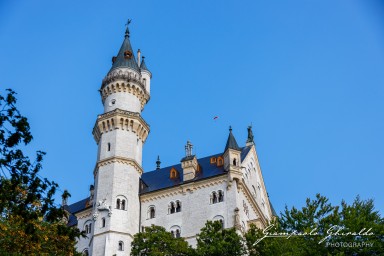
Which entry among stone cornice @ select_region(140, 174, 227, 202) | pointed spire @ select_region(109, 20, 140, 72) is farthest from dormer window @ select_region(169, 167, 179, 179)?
pointed spire @ select_region(109, 20, 140, 72)

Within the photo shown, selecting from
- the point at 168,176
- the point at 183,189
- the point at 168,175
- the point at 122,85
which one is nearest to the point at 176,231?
the point at 183,189

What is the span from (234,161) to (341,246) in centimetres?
2050

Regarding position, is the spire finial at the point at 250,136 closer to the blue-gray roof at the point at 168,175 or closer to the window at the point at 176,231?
the blue-gray roof at the point at 168,175

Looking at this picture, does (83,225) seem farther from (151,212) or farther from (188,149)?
(188,149)

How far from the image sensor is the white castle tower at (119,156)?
183 ft

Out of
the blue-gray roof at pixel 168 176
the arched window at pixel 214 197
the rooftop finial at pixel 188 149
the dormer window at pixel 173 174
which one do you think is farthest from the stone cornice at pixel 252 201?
the dormer window at pixel 173 174

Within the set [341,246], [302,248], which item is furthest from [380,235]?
→ [302,248]

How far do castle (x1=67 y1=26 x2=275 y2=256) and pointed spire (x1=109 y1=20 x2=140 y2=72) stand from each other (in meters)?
0.21

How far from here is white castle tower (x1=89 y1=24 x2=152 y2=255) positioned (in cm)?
5581

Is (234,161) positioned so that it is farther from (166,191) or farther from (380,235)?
(380,235)

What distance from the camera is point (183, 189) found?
58.8 meters

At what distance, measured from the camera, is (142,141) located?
6450cm

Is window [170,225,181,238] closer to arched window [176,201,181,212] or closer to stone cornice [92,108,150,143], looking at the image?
arched window [176,201,181,212]

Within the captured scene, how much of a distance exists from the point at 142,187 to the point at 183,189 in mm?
A: 4963
